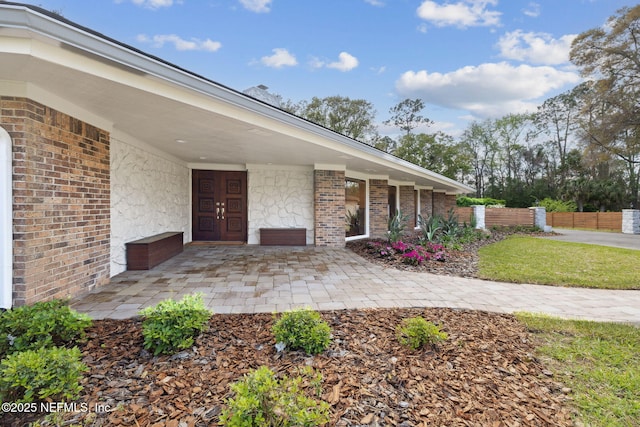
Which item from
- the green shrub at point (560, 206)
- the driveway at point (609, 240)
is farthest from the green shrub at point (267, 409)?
the green shrub at point (560, 206)

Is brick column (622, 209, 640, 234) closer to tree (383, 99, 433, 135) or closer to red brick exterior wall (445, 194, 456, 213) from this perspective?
red brick exterior wall (445, 194, 456, 213)

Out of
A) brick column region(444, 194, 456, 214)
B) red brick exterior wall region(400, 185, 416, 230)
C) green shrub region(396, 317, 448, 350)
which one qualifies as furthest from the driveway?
green shrub region(396, 317, 448, 350)

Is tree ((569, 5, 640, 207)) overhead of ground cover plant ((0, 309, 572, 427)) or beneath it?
overhead

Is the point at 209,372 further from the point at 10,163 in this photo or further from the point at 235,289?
the point at 10,163

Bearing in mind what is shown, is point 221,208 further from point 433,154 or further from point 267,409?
point 433,154

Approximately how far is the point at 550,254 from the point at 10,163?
10.0m

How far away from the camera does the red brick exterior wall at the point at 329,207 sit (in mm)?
8273

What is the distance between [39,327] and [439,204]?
1678 cm

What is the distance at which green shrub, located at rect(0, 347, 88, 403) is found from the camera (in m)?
1.62

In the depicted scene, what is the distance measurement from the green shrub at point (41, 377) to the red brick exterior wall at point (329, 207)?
6.75m

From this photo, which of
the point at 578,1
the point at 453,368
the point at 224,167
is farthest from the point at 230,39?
the point at 453,368

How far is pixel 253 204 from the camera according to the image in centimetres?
873

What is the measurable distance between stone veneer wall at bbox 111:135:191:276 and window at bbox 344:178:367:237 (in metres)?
4.66

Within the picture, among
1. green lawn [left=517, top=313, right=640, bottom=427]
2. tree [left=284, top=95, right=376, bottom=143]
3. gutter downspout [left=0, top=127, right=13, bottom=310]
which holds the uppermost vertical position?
tree [left=284, top=95, right=376, bottom=143]
